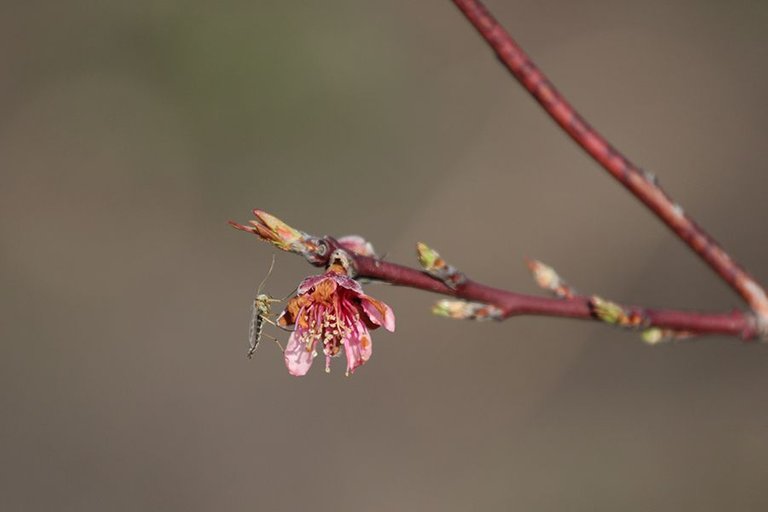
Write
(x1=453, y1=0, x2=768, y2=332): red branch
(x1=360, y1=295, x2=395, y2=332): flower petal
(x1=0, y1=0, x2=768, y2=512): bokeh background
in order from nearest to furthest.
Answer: (x1=453, y1=0, x2=768, y2=332): red branch, (x1=360, y1=295, x2=395, y2=332): flower petal, (x1=0, y1=0, x2=768, y2=512): bokeh background

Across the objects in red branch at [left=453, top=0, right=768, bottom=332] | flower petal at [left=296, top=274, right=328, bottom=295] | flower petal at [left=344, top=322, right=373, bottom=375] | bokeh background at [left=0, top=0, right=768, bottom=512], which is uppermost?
bokeh background at [left=0, top=0, right=768, bottom=512]

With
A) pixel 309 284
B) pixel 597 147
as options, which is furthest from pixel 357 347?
pixel 597 147

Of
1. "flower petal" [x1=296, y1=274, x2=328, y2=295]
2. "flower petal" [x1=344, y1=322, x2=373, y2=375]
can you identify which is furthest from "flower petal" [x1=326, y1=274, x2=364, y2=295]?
"flower petal" [x1=344, y1=322, x2=373, y2=375]

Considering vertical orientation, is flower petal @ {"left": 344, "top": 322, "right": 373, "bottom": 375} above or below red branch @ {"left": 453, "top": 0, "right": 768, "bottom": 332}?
below

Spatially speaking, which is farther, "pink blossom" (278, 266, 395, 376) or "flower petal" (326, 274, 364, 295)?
"pink blossom" (278, 266, 395, 376)

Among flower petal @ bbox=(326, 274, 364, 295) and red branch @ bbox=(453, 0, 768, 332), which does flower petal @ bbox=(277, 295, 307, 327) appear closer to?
A: flower petal @ bbox=(326, 274, 364, 295)

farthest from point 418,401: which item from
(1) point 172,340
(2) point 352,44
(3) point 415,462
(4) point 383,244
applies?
(2) point 352,44

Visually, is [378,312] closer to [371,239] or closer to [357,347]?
[357,347]

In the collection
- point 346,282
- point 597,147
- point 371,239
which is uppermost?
point 371,239

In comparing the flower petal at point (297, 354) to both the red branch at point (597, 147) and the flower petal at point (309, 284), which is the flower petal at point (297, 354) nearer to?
the flower petal at point (309, 284)
